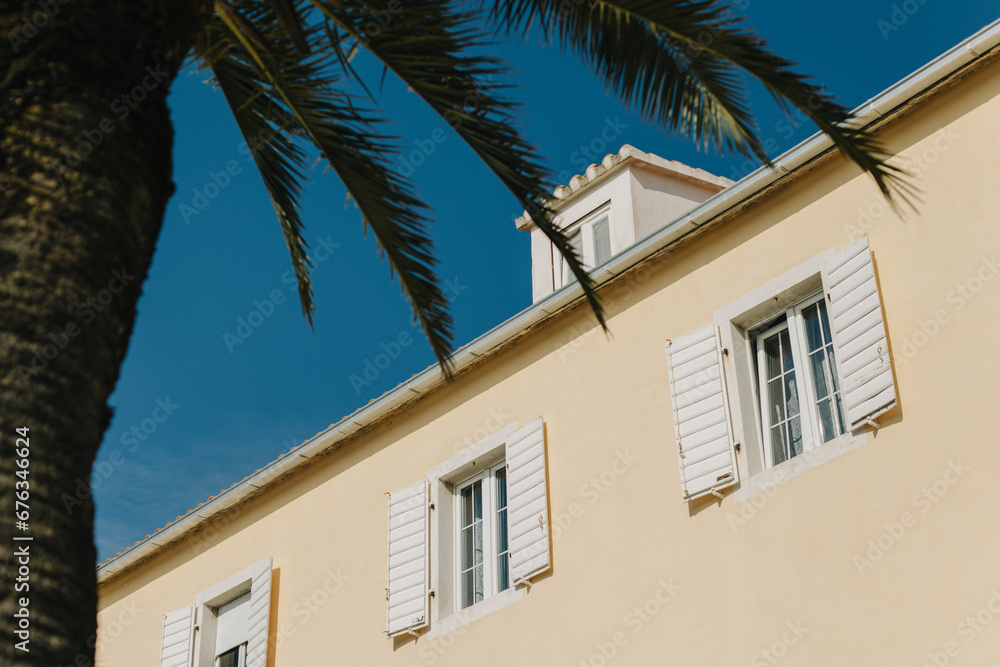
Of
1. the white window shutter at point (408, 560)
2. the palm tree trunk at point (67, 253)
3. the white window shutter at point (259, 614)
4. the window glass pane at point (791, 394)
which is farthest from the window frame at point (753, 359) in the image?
the white window shutter at point (259, 614)

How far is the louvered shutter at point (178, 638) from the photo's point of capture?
46.9 ft

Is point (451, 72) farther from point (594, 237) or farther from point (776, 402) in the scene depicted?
point (594, 237)

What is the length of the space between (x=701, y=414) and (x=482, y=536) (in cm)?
274

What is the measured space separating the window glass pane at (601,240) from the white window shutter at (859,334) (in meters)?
5.98

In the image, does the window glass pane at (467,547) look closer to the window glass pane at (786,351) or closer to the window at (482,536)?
the window at (482,536)

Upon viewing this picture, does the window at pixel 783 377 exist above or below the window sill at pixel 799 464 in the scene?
above

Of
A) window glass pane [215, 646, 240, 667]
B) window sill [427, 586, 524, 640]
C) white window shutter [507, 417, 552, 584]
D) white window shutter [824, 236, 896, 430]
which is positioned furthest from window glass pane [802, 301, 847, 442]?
window glass pane [215, 646, 240, 667]

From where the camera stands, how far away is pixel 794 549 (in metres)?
9.19

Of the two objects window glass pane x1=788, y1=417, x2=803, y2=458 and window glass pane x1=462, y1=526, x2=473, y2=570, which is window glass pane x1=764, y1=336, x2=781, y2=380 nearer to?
window glass pane x1=788, y1=417, x2=803, y2=458

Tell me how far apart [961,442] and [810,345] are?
Answer: 165 centimetres

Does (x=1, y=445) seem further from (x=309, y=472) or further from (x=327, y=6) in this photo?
(x=309, y=472)

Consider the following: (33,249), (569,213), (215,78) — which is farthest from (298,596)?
(33,249)

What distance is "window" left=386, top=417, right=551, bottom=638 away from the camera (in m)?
11.2

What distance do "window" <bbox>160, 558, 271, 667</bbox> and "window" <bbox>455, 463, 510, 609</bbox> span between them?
103 inches
